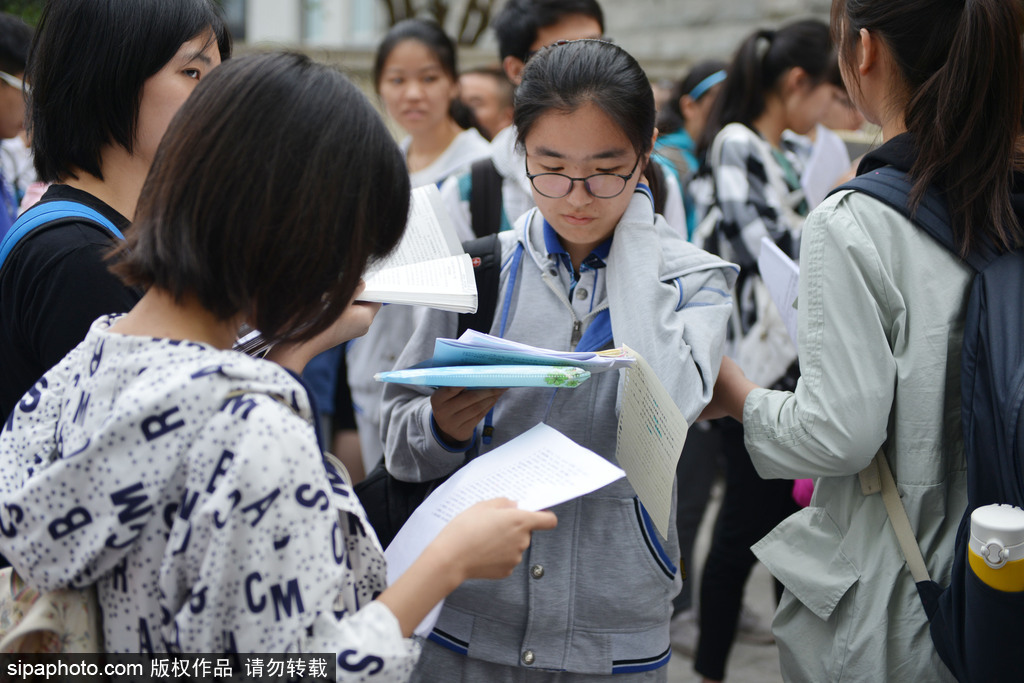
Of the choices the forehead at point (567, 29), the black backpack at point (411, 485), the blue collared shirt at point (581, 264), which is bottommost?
the black backpack at point (411, 485)

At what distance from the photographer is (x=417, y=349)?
5.59 feet

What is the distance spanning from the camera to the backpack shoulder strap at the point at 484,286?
5.58 feet

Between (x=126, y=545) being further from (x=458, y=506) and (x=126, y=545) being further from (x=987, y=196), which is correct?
(x=987, y=196)

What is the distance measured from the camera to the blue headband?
4336 millimetres

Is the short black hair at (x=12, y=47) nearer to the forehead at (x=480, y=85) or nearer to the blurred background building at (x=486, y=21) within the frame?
the forehead at (x=480, y=85)

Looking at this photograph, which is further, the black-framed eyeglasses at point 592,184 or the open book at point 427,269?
the black-framed eyeglasses at point 592,184

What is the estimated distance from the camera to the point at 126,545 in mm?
1030

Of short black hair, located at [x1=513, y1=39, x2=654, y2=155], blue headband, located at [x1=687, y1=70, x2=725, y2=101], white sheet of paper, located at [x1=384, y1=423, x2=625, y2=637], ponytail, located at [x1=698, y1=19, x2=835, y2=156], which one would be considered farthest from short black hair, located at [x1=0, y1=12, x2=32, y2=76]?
blue headband, located at [x1=687, y1=70, x2=725, y2=101]

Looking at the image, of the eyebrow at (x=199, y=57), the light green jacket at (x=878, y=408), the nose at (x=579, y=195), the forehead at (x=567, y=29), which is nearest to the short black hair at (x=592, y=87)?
the nose at (x=579, y=195)

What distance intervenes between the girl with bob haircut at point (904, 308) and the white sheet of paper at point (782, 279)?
10.6 inches

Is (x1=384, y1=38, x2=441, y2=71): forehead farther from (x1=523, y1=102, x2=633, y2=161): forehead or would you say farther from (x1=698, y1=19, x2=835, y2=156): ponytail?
(x1=523, y1=102, x2=633, y2=161): forehead

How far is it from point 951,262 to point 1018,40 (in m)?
0.40

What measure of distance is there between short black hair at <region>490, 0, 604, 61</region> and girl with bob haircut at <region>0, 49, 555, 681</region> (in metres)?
1.90

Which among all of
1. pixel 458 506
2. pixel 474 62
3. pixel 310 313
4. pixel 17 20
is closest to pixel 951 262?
pixel 458 506
